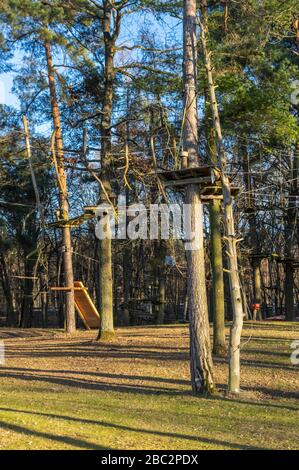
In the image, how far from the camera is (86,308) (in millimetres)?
24266

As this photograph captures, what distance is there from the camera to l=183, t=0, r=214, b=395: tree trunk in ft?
35.7

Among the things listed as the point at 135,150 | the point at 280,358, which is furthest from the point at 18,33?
the point at 280,358

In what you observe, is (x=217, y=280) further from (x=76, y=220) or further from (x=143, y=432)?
(x=76, y=220)

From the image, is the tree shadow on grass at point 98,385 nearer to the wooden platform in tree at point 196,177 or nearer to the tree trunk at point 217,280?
the tree trunk at point 217,280

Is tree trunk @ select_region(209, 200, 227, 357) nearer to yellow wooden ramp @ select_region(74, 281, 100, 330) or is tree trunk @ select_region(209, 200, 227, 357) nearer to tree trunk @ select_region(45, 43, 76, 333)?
tree trunk @ select_region(45, 43, 76, 333)

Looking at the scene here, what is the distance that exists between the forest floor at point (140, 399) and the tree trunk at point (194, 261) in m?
0.48

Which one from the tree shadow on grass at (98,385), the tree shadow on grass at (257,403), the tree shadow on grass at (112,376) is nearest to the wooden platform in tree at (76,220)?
the tree shadow on grass at (112,376)

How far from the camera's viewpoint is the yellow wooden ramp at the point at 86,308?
23969 millimetres

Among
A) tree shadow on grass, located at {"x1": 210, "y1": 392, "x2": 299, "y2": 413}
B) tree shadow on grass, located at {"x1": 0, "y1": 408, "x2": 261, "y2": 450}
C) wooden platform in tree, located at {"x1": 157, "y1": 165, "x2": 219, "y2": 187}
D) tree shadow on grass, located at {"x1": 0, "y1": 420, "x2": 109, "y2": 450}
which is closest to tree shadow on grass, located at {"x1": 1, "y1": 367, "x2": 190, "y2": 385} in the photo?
tree shadow on grass, located at {"x1": 210, "y1": 392, "x2": 299, "y2": 413}

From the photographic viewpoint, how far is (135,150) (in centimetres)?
1859

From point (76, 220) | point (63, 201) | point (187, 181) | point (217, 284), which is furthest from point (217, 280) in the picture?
point (63, 201)

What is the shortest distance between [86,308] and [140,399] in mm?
13772

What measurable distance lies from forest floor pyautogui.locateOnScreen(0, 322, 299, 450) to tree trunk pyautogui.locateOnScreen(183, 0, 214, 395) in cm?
48

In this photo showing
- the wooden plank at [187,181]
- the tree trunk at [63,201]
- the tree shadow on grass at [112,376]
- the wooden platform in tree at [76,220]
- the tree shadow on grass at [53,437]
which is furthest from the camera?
the tree trunk at [63,201]
